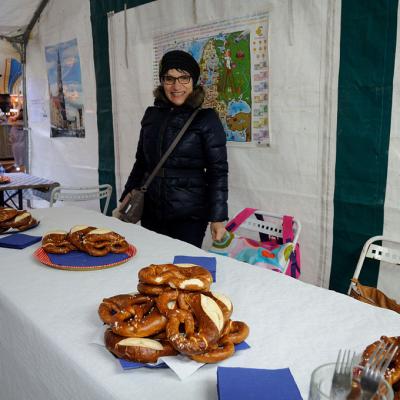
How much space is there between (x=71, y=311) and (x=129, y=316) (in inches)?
9.4

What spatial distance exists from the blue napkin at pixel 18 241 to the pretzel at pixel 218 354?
91 centimetres

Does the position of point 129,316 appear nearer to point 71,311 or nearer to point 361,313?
point 71,311

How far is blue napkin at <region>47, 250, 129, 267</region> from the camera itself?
120cm

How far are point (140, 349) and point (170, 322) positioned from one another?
0.21 feet

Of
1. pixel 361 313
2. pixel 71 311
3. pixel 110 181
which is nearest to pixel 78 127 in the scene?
pixel 110 181

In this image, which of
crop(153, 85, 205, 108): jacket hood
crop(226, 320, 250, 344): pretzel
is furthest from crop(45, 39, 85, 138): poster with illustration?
crop(226, 320, 250, 344): pretzel

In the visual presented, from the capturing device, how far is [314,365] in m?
0.74

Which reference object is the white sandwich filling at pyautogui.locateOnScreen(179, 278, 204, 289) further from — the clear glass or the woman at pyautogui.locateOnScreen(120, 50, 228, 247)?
the woman at pyautogui.locateOnScreen(120, 50, 228, 247)

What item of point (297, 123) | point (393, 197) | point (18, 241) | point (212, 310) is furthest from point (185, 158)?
point (212, 310)

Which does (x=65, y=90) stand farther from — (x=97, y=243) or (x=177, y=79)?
(x=97, y=243)

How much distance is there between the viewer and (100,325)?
886 millimetres

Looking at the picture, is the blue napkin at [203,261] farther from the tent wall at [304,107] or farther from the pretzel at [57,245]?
the tent wall at [304,107]

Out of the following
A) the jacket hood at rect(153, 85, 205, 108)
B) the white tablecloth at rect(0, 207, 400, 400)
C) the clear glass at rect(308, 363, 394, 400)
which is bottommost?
the white tablecloth at rect(0, 207, 400, 400)

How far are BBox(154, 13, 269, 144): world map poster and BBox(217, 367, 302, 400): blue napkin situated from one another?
5.69ft
